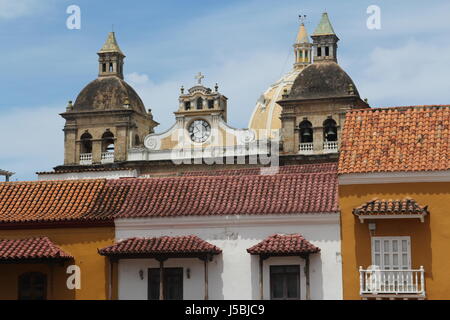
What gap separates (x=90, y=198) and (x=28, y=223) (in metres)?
1.66

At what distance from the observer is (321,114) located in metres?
63.4

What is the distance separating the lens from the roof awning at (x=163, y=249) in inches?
1061

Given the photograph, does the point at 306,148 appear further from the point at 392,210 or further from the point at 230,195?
the point at 392,210

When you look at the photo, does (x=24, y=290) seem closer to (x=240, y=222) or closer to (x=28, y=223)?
(x=28, y=223)

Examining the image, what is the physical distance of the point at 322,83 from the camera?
210ft

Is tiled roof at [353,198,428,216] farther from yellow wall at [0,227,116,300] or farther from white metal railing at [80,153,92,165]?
white metal railing at [80,153,92,165]

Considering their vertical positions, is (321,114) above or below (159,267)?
above

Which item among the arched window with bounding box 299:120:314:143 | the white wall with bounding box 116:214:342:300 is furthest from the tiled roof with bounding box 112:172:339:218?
the arched window with bounding box 299:120:314:143

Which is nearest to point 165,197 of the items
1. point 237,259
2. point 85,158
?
point 237,259

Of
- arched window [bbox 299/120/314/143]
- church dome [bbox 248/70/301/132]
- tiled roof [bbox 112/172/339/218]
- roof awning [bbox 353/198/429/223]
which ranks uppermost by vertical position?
church dome [bbox 248/70/301/132]

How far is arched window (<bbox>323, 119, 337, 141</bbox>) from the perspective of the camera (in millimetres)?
63453

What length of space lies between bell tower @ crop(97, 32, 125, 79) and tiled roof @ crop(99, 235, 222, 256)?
140ft
